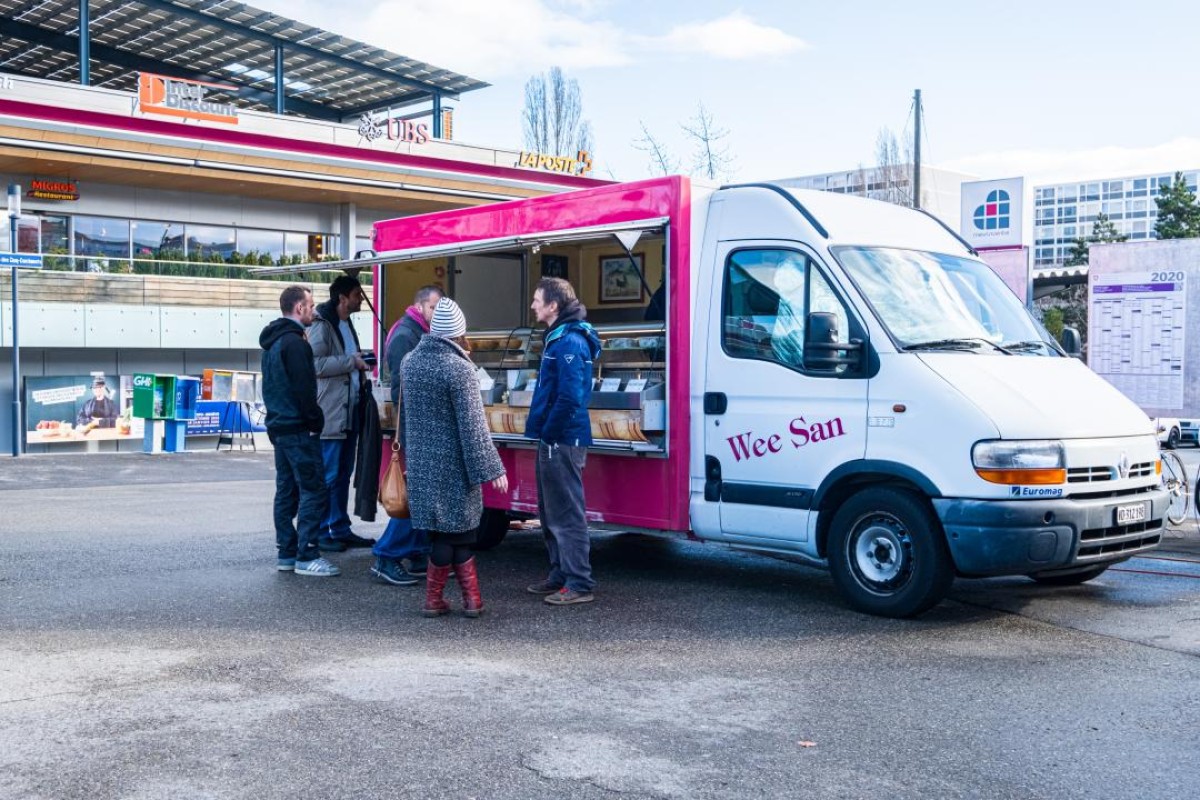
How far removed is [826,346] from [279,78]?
3422 cm

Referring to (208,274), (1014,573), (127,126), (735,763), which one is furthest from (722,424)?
(127,126)

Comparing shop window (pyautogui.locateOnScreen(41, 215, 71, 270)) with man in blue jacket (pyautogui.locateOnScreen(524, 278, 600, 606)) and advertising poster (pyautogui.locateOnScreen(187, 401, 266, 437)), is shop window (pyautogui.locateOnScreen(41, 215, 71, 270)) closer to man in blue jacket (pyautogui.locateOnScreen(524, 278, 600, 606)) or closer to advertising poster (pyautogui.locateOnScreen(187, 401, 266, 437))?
advertising poster (pyautogui.locateOnScreen(187, 401, 266, 437))

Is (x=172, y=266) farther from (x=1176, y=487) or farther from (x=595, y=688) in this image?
(x=595, y=688)

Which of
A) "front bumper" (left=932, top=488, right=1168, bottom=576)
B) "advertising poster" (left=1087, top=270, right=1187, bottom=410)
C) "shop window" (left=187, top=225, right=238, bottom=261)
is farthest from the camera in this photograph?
"shop window" (left=187, top=225, right=238, bottom=261)

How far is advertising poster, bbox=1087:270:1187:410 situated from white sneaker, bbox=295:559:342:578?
7310mm

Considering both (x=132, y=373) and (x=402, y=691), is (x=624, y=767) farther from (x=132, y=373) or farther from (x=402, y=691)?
(x=132, y=373)

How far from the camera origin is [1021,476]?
21.4 ft

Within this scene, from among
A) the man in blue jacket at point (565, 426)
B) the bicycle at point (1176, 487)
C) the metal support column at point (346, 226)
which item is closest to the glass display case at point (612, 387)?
the man in blue jacket at point (565, 426)

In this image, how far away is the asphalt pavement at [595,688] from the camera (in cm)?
439

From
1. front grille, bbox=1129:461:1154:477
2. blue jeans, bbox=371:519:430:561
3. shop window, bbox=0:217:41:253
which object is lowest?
blue jeans, bbox=371:519:430:561

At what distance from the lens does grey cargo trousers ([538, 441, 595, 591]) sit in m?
7.54

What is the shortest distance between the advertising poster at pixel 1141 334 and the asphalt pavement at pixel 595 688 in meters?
3.25

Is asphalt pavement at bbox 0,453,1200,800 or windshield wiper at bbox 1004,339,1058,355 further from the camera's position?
windshield wiper at bbox 1004,339,1058,355

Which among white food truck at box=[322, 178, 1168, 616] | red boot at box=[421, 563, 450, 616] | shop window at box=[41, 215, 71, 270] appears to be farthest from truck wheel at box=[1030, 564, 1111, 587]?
shop window at box=[41, 215, 71, 270]
